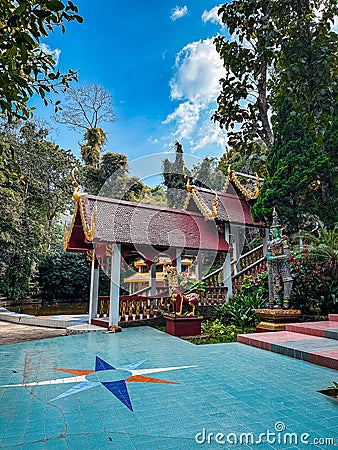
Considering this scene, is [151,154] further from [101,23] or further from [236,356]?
[236,356]

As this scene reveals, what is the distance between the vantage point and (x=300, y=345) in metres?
5.03

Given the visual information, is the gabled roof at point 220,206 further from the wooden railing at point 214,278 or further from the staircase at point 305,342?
the staircase at point 305,342

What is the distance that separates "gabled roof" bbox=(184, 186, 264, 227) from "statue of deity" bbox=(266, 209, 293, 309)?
2840 mm

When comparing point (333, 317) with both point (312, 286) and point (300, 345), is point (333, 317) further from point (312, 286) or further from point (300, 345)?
point (300, 345)

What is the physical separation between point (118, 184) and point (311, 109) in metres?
19.7

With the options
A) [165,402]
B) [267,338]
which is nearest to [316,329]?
[267,338]

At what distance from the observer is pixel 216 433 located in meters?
2.43

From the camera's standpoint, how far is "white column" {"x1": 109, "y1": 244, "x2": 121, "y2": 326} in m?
7.98

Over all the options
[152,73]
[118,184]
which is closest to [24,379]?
[152,73]

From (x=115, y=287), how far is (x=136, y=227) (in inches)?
66.5

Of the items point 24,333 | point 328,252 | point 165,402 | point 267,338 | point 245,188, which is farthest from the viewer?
point 245,188

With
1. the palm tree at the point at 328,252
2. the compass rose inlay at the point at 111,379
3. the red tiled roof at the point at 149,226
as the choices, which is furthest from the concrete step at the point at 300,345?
the red tiled roof at the point at 149,226

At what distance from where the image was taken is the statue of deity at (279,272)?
7.30 meters

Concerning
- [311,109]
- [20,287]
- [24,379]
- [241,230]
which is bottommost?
[24,379]
